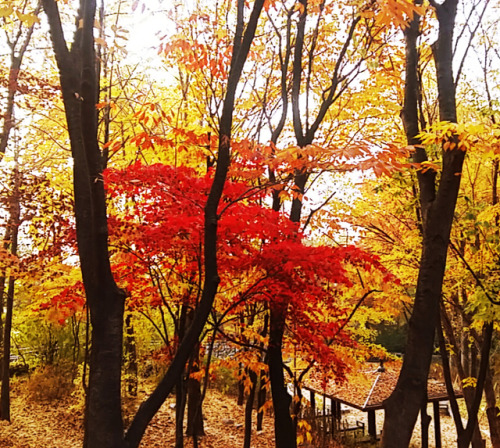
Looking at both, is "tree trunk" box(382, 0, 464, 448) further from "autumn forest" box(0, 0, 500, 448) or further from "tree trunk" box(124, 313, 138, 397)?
"tree trunk" box(124, 313, 138, 397)

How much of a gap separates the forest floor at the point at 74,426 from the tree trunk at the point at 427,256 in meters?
7.78

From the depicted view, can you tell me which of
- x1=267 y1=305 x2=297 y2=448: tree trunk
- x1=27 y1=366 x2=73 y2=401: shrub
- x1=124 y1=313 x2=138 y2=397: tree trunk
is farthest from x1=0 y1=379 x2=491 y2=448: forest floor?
x1=267 y1=305 x2=297 y2=448: tree trunk

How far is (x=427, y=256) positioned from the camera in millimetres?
3684

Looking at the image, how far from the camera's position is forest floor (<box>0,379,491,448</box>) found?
9.81m

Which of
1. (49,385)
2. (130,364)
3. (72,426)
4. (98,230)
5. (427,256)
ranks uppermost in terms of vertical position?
(98,230)

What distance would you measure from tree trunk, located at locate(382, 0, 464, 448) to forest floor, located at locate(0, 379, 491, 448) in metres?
7.78

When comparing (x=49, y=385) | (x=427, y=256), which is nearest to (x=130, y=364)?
(x=49, y=385)

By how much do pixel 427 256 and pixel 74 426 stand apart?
10561 mm

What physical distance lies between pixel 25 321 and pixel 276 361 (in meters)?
12.1

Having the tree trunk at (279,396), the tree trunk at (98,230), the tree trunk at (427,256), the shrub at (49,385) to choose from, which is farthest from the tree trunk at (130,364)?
the tree trunk at (427,256)

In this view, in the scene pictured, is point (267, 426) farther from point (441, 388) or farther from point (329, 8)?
point (329, 8)

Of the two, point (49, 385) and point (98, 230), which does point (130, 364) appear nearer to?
point (49, 385)

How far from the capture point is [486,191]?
8688 mm

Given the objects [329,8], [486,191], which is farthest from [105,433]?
[486,191]
